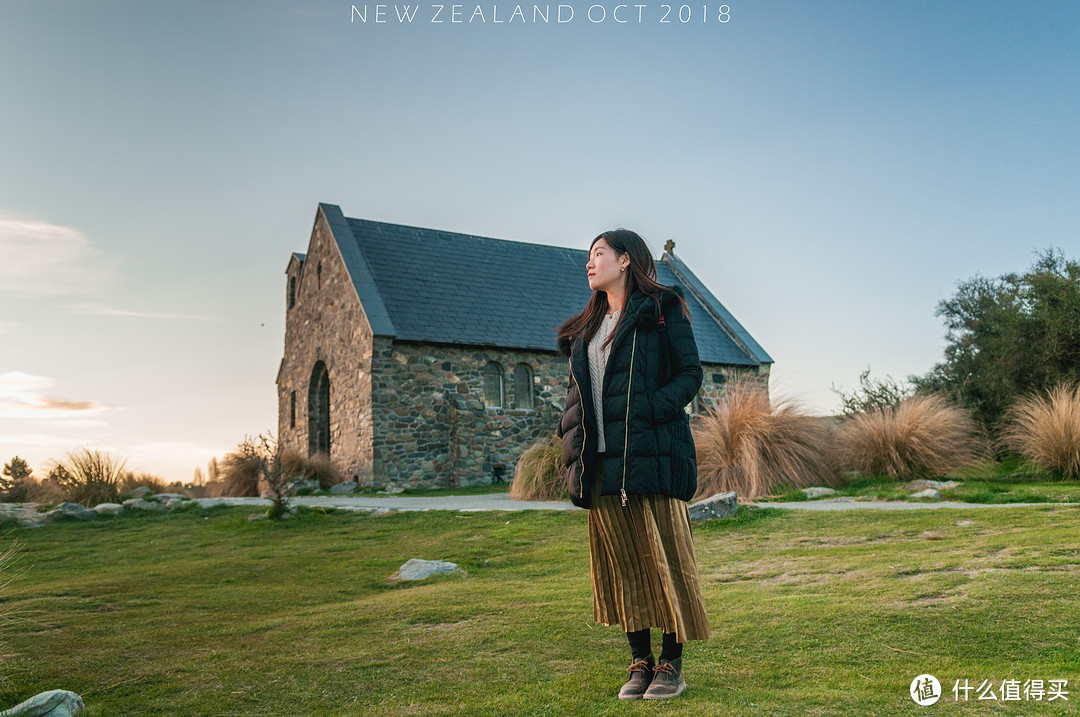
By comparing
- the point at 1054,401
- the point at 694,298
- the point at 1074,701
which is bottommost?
the point at 1074,701

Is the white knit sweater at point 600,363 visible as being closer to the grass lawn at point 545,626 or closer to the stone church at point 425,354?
the grass lawn at point 545,626

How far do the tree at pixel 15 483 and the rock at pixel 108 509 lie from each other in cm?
435

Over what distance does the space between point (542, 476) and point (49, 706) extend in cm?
981

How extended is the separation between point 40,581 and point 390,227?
16.7 metres

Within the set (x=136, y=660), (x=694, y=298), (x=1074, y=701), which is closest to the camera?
(x=1074, y=701)

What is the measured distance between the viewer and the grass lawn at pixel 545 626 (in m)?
3.81

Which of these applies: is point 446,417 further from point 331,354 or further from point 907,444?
point 907,444

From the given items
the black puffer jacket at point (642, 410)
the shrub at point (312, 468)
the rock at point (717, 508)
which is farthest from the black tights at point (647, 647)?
the shrub at point (312, 468)

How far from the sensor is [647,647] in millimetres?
3768

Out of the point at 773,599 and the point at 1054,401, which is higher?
the point at 1054,401

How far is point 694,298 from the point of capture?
2753cm

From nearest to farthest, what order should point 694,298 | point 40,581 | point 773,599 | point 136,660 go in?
point 136,660 → point 773,599 → point 40,581 → point 694,298

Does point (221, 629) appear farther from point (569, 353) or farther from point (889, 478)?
point (889, 478)

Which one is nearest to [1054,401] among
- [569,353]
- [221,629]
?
[569,353]
